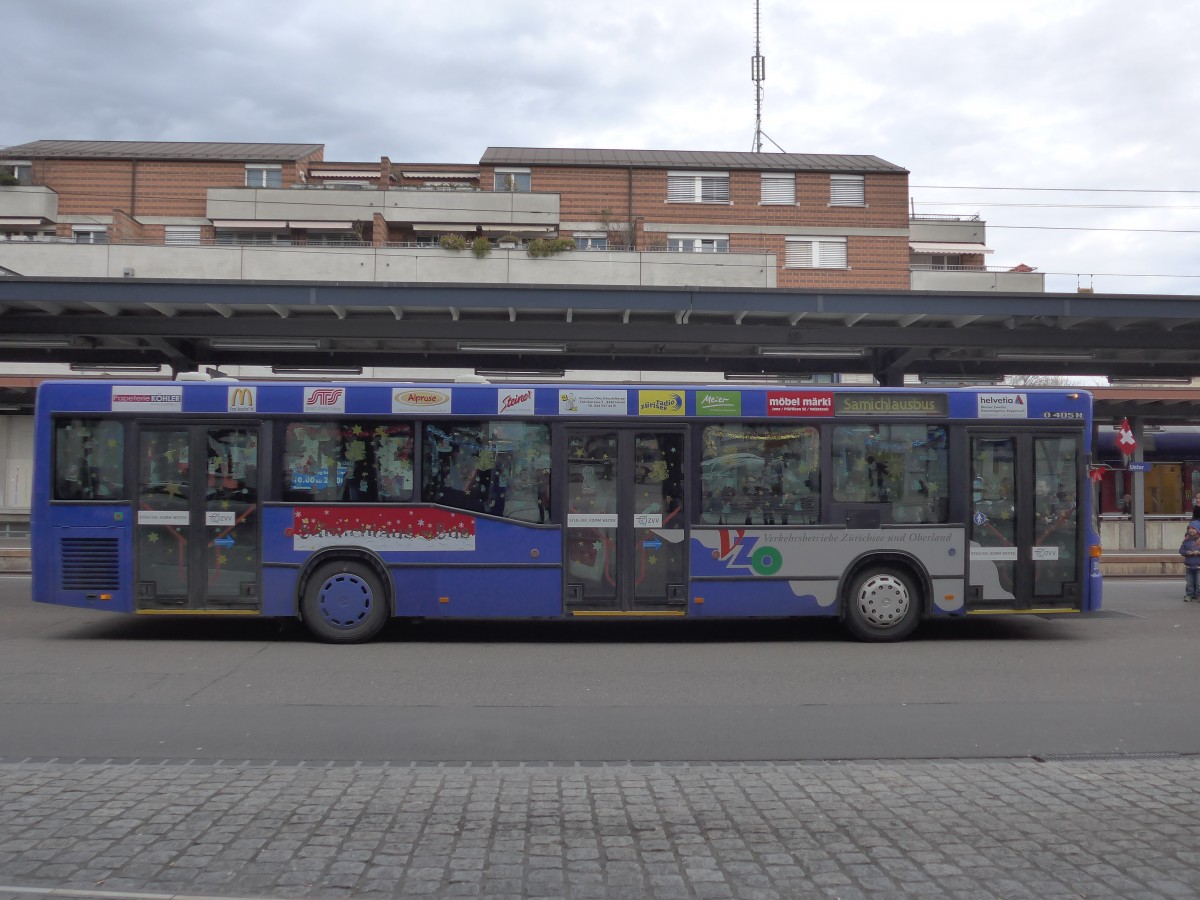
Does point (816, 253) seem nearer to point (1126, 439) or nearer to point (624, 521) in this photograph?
point (1126, 439)

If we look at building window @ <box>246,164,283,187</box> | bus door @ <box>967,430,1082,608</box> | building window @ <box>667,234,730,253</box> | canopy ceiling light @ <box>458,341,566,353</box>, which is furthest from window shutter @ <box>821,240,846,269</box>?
bus door @ <box>967,430,1082,608</box>

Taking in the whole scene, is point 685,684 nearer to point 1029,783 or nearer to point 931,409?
point 1029,783

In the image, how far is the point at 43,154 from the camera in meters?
38.3

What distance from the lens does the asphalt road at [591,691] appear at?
6.96 metres

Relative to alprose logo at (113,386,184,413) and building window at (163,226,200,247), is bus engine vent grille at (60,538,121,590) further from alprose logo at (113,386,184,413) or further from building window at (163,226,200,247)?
building window at (163,226,200,247)

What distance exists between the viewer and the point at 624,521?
11062mm

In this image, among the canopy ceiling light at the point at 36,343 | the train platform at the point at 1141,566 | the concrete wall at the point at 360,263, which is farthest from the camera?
the concrete wall at the point at 360,263

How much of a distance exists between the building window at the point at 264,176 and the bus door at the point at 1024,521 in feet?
111

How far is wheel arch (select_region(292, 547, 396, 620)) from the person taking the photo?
10.9 m

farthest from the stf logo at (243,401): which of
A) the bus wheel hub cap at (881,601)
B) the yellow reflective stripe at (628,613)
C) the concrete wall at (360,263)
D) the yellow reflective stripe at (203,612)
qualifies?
the concrete wall at (360,263)

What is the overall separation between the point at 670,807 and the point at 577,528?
5.61 metres

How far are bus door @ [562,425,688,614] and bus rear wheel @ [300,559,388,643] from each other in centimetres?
210

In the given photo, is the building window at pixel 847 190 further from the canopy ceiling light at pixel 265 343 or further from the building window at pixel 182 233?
the canopy ceiling light at pixel 265 343

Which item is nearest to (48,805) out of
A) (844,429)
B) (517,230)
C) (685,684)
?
(685,684)
